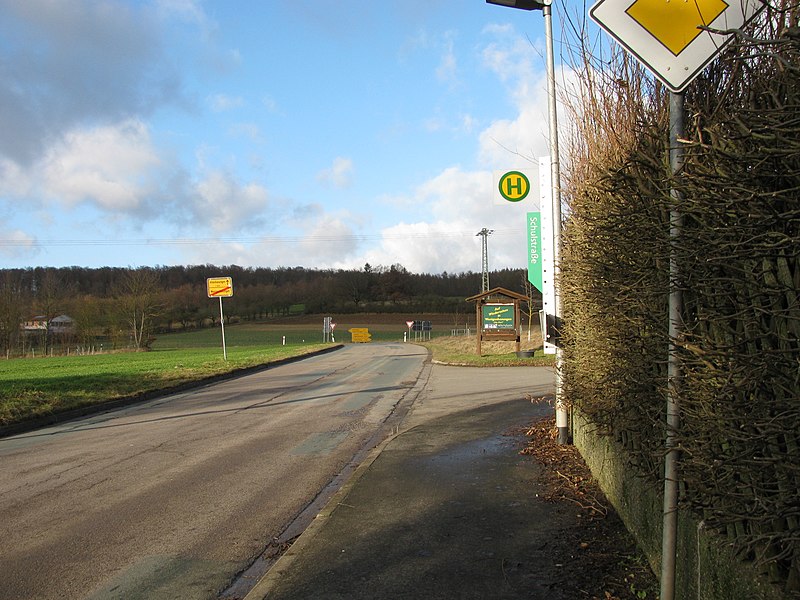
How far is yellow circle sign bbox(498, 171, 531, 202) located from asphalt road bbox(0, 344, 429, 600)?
13.4 ft

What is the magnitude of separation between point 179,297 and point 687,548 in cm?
8668

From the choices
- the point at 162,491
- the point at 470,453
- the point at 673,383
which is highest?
the point at 673,383

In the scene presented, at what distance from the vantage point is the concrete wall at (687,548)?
7.93ft

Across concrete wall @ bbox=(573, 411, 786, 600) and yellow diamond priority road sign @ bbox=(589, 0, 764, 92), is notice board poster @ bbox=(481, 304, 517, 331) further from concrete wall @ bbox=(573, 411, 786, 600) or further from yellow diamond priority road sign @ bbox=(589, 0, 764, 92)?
yellow diamond priority road sign @ bbox=(589, 0, 764, 92)

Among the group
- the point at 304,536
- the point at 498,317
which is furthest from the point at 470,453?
the point at 498,317

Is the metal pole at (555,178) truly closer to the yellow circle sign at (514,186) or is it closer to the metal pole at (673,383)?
the yellow circle sign at (514,186)

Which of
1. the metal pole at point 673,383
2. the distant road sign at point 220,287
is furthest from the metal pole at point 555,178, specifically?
the distant road sign at point 220,287

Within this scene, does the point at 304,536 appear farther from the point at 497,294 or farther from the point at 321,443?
the point at 497,294

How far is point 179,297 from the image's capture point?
277 ft

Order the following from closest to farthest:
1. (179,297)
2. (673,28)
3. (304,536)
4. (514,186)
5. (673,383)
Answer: (673,28) → (673,383) → (304,536) → (514,186) → (179,297)

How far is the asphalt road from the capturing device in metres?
4.68

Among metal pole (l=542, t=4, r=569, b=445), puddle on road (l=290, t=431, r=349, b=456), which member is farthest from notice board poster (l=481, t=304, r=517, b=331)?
metal pole (l=542, t=4, r=569, b=445)

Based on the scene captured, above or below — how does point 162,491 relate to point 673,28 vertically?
below

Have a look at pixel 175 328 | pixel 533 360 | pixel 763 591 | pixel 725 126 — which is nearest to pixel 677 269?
pixel 725 126
